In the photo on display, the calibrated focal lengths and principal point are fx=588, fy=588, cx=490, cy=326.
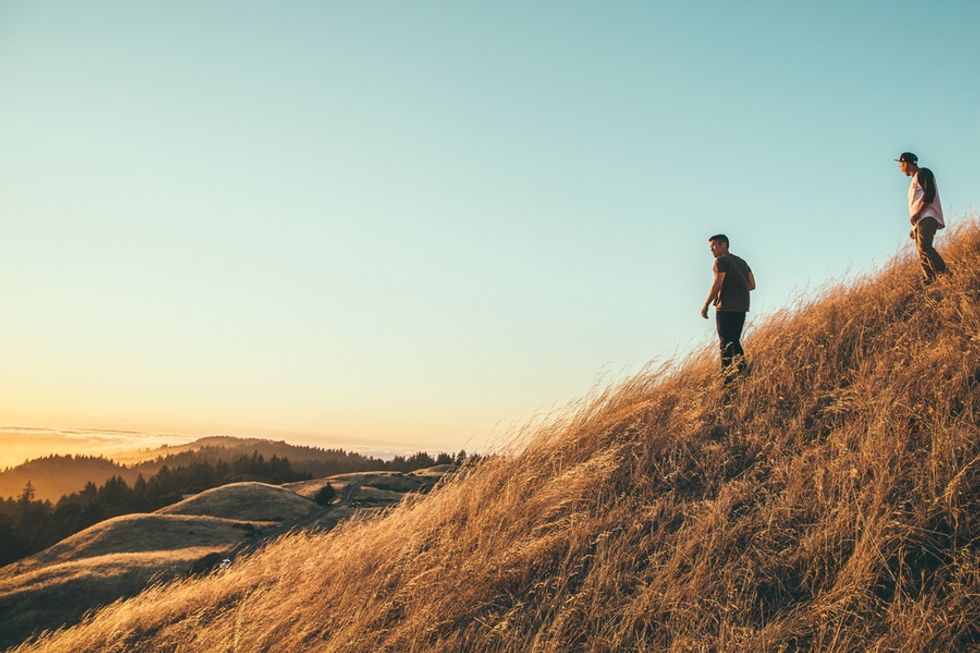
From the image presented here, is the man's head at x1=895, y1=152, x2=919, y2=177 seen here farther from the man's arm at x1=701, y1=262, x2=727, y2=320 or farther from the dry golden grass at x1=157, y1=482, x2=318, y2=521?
the dry golden grass at x1=157, y1=482, x2=318, y2=521

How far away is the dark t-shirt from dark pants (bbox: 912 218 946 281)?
9.28ft

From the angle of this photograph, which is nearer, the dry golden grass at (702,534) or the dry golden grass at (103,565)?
the dry golden grass at (702,534)

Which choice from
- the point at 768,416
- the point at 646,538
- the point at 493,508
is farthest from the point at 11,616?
the point at 768,416

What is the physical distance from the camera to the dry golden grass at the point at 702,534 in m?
4.51

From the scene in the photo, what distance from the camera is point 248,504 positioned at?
28.9 metres

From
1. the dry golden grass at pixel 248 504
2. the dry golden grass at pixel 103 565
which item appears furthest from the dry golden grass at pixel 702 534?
the dry golden grass at pixel 248 504

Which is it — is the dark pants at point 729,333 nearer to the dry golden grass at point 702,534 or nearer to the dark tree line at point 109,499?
the dry golden grass at point 702,534

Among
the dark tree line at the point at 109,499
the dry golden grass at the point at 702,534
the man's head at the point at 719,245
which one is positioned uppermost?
the man's head at the point at 719,245

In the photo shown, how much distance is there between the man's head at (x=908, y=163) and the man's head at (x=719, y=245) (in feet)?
10.4

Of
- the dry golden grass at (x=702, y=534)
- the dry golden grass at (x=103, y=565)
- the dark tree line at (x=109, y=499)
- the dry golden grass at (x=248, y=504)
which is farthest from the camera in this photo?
the dark tree line at (x=109, y=499)

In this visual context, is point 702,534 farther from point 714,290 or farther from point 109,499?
point 109,499

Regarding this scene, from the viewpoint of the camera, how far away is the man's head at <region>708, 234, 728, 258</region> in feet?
28.3

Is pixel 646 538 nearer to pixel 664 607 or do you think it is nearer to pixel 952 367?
pixel 664 607

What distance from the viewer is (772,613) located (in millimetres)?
4520
